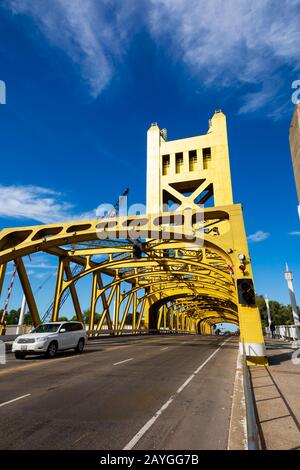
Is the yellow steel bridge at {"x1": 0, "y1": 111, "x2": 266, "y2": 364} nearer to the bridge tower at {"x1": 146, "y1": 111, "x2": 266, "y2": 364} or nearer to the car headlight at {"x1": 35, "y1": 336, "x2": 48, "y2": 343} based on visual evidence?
the bridge tower at {"x1": 146, "y1": 111, "x2": 266, "y2": 364}

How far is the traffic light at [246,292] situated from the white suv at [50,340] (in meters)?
8.60

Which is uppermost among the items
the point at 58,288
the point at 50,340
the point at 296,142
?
the point at 58,288

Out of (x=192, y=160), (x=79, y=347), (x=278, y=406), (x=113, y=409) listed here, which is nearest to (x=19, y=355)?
(x=79, y=347)

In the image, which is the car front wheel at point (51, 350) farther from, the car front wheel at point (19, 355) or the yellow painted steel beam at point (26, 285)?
the yellow painted steel beam at point (26, 285)

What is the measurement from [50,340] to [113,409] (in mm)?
8649

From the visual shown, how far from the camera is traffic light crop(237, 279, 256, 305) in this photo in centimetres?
1201

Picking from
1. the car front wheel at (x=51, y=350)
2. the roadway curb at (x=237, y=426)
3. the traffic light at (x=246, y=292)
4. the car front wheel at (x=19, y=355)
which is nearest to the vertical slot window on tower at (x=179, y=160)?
the traffic light at (x=246, y=292)

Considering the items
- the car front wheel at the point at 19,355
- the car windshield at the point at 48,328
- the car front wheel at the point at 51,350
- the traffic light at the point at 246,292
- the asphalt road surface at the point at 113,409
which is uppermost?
the traffic light at the point at 246,292

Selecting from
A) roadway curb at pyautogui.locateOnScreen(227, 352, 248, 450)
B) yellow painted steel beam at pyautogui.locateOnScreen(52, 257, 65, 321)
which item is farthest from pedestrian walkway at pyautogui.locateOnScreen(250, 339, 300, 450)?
yellow painted steel beam at pyautogui.locateOnScreen(52, 257, 65, 321)

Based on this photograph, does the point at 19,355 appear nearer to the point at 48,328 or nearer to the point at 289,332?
the point at 48,328

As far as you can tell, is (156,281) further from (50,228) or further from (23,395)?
(23,395)

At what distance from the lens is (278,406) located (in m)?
5.80

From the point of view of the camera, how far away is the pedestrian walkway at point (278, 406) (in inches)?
164

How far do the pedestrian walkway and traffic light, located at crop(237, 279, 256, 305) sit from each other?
8.77 ft
